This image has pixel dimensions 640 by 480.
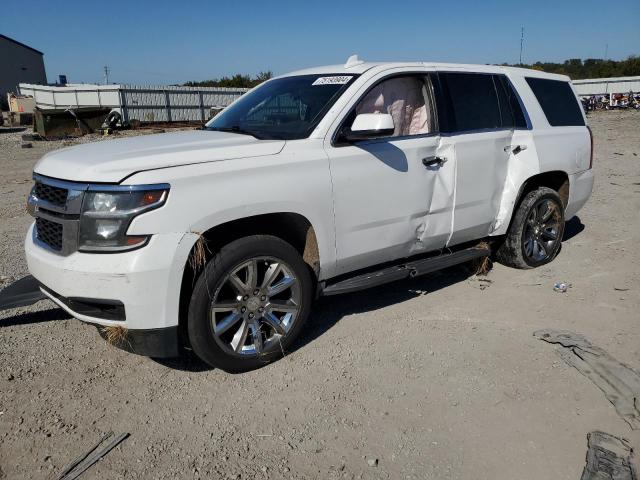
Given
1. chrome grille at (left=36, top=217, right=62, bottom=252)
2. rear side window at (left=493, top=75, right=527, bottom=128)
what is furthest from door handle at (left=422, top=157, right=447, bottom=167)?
chrome grille at (left=36, top=217, right=62, bottom=252)

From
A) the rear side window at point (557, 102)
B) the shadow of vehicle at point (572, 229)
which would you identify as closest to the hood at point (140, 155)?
→ the rear side window at point (557, 102)

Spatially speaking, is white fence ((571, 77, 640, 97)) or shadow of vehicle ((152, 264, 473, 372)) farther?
white fence ((571, 77, 640, 97))

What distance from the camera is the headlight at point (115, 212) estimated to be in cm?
291

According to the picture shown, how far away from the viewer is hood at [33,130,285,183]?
2.98 m

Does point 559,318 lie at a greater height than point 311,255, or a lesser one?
lesser

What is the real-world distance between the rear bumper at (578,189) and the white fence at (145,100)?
22933 millimetres

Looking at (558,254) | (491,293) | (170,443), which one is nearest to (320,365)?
(170,443)

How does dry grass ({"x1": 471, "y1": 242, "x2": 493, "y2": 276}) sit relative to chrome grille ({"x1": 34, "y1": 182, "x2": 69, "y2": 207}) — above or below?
below

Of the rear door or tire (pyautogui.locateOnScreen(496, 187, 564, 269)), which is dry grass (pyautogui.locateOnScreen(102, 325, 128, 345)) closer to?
the rear door

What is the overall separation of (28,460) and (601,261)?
5.58 m

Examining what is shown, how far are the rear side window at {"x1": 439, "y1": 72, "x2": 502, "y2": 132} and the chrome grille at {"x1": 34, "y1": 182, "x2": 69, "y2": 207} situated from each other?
2.88 meters

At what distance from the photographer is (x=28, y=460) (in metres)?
2.70

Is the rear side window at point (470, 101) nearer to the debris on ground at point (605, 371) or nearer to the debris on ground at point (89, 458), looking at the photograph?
the debris on ground at point (605, 371)

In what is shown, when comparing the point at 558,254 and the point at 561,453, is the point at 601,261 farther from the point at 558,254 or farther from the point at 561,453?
the point at 561,453
